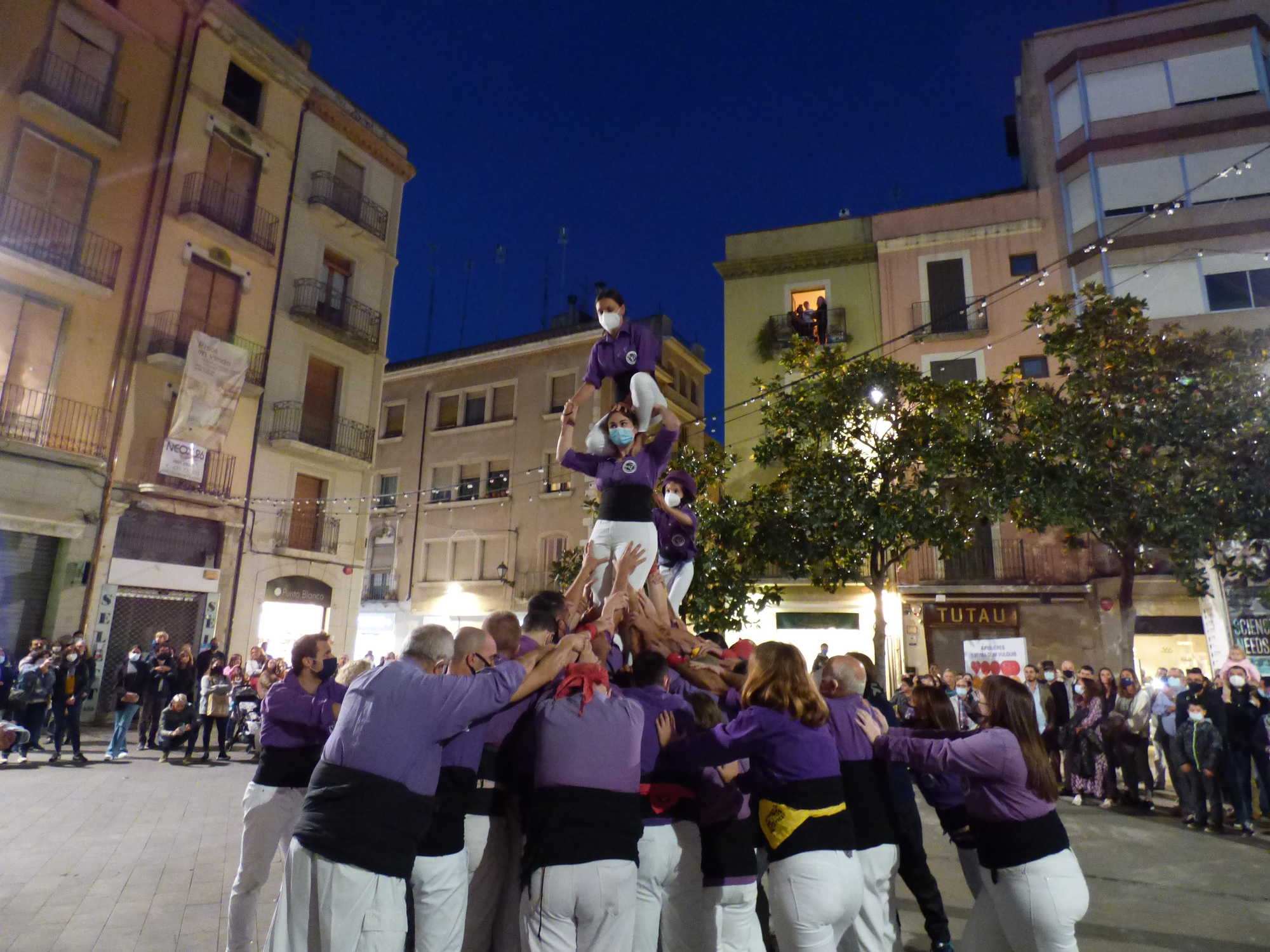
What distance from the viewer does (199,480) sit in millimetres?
18594

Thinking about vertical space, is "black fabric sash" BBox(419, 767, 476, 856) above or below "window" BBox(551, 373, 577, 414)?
below

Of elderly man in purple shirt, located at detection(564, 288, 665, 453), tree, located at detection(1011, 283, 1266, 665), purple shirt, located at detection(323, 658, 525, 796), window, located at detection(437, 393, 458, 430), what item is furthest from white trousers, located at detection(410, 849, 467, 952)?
window, located at detection(437, 393, 458, 430)

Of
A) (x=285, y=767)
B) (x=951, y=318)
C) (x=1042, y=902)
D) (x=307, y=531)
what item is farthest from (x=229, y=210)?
(x=1042, y=902)

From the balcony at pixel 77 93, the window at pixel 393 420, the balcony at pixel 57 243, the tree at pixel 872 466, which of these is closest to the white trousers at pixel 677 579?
the tree at pixel 872 466

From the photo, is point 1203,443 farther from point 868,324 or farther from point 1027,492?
point 868,324

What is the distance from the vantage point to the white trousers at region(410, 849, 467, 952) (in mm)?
3615

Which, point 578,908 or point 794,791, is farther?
point 794,791

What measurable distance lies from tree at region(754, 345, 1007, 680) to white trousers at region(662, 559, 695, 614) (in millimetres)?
10557

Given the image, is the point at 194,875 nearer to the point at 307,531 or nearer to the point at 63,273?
the point at 63,273

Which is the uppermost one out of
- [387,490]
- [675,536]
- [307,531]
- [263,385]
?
[263,385]

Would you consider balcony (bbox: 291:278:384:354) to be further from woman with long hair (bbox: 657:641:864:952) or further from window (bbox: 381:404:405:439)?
woman with long hair (bbox: 657:641:864:952)

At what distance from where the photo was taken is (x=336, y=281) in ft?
76.1

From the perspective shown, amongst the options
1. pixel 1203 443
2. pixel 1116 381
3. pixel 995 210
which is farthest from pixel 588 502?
pixel 995 210

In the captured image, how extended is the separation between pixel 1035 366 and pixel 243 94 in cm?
2275
